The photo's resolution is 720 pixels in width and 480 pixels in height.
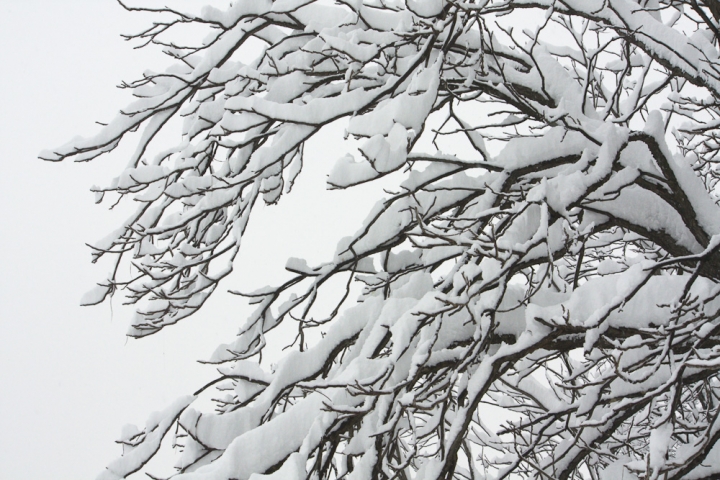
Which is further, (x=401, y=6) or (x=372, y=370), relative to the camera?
(x=401, y=6)

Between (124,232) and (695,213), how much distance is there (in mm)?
3038

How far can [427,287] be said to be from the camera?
2.93 metres

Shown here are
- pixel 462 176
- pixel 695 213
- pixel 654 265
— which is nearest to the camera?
pixel 654 265

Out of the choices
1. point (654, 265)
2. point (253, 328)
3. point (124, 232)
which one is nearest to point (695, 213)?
point (654, 265)

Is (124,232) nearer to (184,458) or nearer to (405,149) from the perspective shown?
(184,458)

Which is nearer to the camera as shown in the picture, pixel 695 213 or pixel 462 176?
pixel 695 213

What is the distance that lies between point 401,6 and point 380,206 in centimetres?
112

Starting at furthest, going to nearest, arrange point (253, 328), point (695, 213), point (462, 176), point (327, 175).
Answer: point (253, 328) → point (462, 176) → point (695, 213) → point (327, 175)

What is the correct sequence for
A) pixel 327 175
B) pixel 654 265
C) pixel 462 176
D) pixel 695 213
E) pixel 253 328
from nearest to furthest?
pixel 654 265
pixel 327 175
pixel 695 213
pixel 462 176
pixel 253 328

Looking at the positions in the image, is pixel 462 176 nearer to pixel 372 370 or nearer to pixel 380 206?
pixel 380 206

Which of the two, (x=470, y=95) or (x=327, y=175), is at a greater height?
(x=470, y=95)

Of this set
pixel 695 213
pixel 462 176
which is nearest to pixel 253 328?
pixel 462 176

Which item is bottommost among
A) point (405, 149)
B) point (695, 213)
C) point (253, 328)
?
point (695, 213)

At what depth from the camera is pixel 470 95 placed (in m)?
3.71
